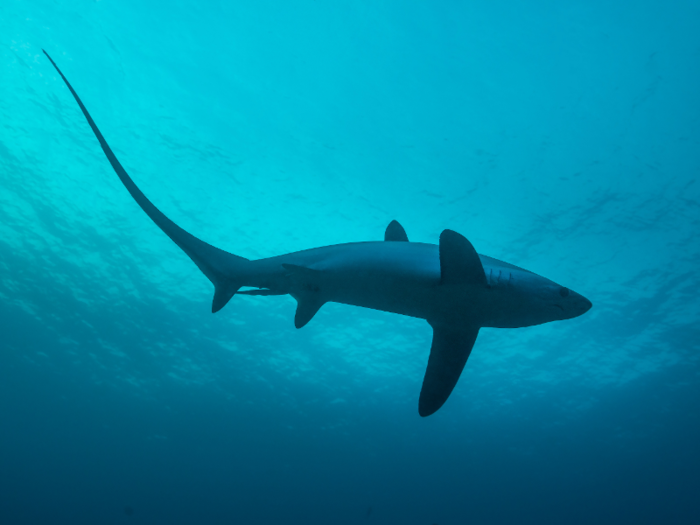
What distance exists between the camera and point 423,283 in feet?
9.80

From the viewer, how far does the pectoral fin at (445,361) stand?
10.7 feet

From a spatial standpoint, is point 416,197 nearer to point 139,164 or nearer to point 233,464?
point 139,164

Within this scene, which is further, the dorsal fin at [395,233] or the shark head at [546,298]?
the dorsal fin at [395,233]

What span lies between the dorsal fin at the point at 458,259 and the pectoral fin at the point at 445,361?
65cm

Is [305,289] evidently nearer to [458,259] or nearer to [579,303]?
[458,259]

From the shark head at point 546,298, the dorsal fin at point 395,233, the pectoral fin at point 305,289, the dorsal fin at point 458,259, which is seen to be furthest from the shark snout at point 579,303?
the pectoral fin at point 305,289

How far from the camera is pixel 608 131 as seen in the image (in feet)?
29.2

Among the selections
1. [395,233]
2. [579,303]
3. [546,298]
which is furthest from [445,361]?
[395,233]

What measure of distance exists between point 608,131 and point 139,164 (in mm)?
12915

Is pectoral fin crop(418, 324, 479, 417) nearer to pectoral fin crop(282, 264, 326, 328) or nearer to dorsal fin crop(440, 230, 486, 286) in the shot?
dorsal fin crop(440, 230, 486, 286)

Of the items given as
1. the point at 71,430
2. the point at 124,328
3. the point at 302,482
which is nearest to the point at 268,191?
the point at 124,328

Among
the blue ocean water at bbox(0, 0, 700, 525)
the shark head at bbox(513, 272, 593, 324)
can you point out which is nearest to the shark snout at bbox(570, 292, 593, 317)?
the shark head at bbox(513, 272, 593, 324)

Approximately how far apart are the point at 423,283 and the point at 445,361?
0.84 m

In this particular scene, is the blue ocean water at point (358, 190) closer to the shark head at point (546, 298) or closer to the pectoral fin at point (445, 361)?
the shark head at point (546, 298)
